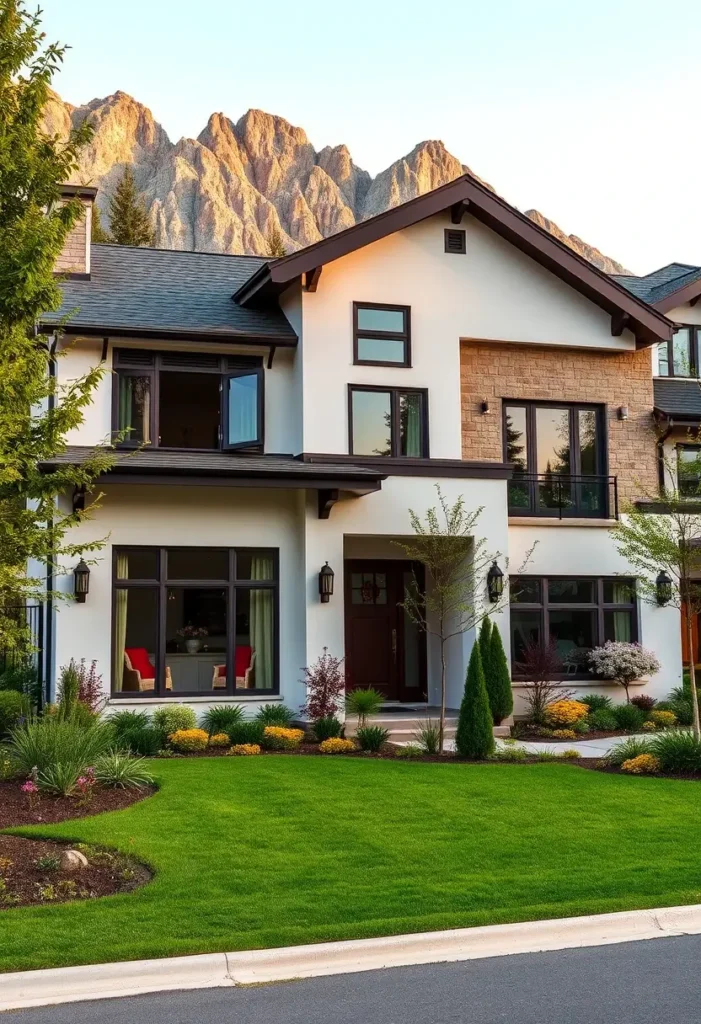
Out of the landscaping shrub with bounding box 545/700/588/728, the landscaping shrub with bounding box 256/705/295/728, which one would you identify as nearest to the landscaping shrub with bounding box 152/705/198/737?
the landscaping shrub with bounding box 256/705/295/728

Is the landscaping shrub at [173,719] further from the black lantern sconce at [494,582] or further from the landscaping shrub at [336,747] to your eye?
the black lantern sconce at [494,582]

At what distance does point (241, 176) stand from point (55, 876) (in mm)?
122666

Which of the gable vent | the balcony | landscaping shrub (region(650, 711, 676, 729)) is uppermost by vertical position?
the gable vent

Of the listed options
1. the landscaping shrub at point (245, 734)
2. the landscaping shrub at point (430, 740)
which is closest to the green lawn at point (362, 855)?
the landscaping shrub at point (430, 740)

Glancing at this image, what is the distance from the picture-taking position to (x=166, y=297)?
1912 centimetres

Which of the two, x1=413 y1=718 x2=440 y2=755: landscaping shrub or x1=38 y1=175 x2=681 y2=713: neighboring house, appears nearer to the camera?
x1=413 y1=718 x2=440 y2=755: landscaping shrub

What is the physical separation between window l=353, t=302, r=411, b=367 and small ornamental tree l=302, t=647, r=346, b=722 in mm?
5130

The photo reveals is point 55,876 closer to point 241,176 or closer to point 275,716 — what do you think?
point 275,716

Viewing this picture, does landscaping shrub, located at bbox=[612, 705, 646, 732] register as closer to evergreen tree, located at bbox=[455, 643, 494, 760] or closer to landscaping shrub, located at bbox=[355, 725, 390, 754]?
evergreen tree, located at bbox=[455, 643, 494, 760]

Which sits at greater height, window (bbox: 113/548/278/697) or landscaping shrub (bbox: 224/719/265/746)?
window (bbox: 113/548/278/697)

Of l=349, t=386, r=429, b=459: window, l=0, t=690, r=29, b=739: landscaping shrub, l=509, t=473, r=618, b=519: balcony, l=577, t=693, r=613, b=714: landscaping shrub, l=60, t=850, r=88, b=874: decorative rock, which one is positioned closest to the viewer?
l=60, t=850, r=88, b=874: decorative rock

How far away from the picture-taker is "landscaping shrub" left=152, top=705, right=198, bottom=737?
15789mm

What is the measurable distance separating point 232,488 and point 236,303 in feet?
12.8

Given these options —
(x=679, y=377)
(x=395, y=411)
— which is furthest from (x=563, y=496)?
(x=679, y=377)
